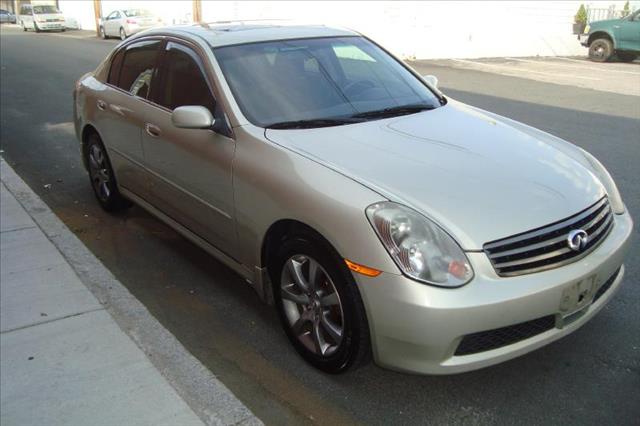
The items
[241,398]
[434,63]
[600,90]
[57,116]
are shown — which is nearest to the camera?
[241,398]

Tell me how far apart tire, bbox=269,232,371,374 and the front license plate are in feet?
2.91

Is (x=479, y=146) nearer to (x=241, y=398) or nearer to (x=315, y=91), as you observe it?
(x=315, y=91)

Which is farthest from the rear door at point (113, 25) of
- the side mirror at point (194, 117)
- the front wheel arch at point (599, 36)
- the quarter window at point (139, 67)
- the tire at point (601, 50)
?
the side mirror at point (194, 117)

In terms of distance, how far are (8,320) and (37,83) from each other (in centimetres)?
1184

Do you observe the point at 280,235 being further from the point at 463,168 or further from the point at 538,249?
the point at 538,249

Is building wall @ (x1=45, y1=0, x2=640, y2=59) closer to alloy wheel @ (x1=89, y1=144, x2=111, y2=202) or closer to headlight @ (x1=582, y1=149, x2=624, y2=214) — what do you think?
alloy wheel @ (x1=89, y1=144, x2=111, y2=202)

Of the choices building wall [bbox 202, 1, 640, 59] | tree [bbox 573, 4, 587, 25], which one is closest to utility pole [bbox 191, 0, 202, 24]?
building wall [bbox 202, 1, 640, 59]

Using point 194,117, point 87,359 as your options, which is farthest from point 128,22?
point 87,359

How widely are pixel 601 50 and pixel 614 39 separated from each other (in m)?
0.67

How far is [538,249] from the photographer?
271 cm

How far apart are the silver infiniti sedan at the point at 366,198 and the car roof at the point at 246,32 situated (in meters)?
0.02

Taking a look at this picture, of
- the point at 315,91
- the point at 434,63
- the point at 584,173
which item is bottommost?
the point at 434,63

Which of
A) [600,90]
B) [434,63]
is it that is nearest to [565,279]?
[600,90]

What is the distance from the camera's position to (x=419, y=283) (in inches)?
101
